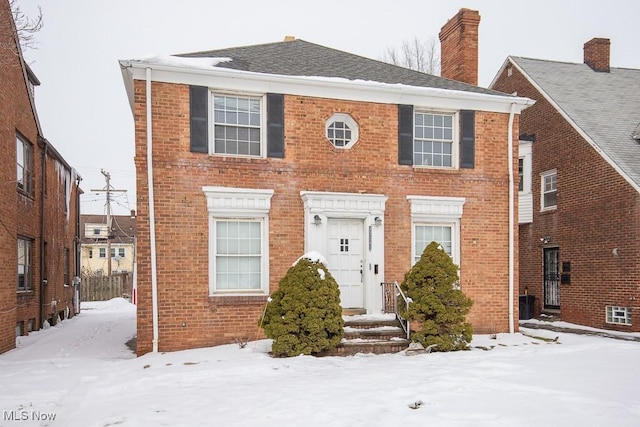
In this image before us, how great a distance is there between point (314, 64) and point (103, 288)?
21.9 meters

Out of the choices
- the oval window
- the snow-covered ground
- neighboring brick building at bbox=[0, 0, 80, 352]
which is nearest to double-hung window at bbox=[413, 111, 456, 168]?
the oval window

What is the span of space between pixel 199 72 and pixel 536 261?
1269 cm

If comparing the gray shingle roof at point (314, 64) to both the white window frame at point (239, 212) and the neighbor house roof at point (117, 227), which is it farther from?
the neighbor house roof at point (117, 227)

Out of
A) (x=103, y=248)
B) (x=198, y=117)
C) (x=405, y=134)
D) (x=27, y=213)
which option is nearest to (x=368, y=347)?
(x=405, y=134)

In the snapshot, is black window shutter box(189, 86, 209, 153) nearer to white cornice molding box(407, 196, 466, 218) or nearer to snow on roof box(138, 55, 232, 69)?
snow on roof box(138, 55, 232, 69)

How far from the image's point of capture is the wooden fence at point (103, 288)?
2820 cm

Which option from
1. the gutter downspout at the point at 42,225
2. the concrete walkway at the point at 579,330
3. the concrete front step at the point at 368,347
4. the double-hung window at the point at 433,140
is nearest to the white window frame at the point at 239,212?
the concrete front step at the point at 368,347

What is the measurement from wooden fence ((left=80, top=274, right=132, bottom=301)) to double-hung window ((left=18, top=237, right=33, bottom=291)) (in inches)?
586

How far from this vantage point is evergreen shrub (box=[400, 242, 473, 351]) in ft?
31.4

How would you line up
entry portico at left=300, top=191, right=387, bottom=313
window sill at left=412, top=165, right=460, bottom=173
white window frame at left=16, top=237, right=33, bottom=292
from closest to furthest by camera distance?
entry portico at left=300, top=191, right=387, bottom=313
window sill at left=412, top=165, right=460, bottom=173
white window frame at left=16, top=237, right=33, bottom=292

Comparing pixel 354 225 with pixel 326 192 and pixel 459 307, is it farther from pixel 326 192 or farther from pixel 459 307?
pixel 459 307

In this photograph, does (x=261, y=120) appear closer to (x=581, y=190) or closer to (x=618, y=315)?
(x=581, y=190)

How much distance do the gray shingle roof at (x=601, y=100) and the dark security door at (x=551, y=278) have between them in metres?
3.67

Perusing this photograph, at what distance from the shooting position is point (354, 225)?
36.5ft
